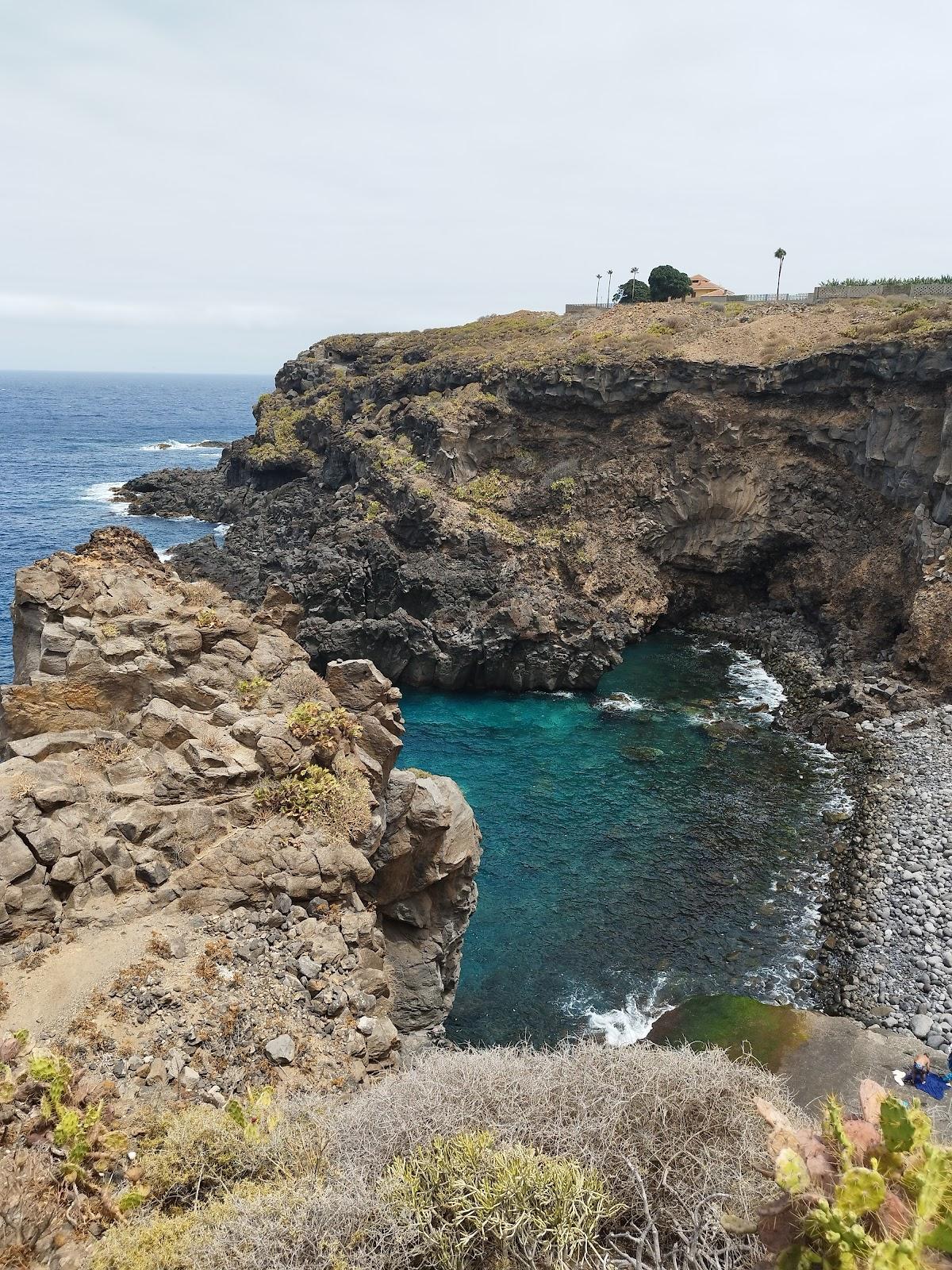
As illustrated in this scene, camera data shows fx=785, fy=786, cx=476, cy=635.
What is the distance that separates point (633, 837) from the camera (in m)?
34.2

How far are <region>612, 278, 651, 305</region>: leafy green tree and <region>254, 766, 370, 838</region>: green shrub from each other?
254 ft

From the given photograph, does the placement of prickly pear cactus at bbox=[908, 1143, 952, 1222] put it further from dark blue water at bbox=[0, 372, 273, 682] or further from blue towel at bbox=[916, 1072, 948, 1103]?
dark blue water at bbox=[0, 372, 273, 682]

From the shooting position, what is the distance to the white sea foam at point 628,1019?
23734mm

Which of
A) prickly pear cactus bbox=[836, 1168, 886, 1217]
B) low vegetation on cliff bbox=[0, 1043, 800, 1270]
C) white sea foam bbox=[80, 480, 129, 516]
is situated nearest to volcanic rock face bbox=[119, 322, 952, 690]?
white sea foam bbox=[80, 480, 129, 516]

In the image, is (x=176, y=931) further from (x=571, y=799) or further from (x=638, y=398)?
(x=638, y=398)

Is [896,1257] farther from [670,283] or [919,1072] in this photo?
[670,283]

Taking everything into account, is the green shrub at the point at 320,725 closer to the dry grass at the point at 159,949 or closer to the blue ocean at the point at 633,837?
the dry grass at the point at 159,949

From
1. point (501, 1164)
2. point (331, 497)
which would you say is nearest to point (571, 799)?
point (501, 1164)

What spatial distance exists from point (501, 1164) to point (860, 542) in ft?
176

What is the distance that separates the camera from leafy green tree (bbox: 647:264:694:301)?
3152 inches

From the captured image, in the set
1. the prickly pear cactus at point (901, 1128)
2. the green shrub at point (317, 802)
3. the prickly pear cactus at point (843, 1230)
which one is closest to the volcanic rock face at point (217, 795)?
the green shrub at point (317, 802)

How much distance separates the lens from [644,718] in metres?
45.1

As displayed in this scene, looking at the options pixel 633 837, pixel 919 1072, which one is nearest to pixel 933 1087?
pixel 919 1072

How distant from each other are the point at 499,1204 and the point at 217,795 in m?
10.6
